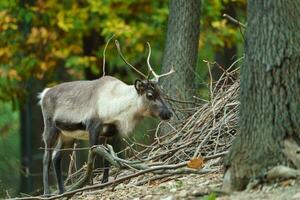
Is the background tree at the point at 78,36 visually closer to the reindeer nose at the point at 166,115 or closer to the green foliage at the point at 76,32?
the green foliage at the point at 76,32

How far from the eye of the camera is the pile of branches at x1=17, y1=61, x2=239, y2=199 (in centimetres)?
891

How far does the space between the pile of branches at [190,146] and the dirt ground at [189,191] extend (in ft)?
0.32

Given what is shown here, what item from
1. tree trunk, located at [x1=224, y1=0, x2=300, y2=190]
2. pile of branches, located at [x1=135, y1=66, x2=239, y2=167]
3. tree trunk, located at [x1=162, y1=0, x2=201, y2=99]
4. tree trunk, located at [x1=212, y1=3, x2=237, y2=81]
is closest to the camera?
tree trunk, located at [x1=224, y1=0, x2=300, y2=190]

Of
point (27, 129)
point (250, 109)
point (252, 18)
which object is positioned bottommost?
point (27, 129)

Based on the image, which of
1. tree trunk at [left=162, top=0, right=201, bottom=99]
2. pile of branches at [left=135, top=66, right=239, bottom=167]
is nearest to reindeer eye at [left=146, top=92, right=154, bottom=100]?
pile of branches at [left=135, top=66, right=239, bottom=167]

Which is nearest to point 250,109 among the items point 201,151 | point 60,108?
point 201,151

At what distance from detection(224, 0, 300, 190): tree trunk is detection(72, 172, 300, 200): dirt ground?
15 cm

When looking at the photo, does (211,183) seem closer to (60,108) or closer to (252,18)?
(252,18)

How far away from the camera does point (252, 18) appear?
7531mm

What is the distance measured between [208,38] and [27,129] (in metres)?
4.82

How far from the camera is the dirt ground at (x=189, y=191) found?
727 cm

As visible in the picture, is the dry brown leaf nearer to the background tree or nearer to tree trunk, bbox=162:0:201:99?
tree trunk, bbox=162:0:201:99

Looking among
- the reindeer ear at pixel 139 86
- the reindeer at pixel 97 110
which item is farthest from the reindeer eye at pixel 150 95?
the reindeer ear at pixel 139 86

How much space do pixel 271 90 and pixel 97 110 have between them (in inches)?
166
